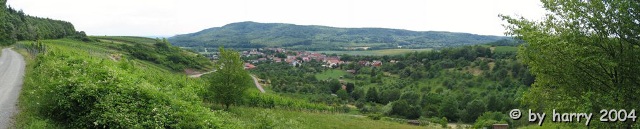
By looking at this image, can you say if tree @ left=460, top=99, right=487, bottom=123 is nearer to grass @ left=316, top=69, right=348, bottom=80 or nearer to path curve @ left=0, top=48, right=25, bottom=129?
grass @ left=316, top=69, right=348, bottom=80

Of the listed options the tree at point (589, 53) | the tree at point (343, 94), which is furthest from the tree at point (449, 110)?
the tree at point (589, 53)

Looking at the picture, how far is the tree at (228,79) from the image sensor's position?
106ft

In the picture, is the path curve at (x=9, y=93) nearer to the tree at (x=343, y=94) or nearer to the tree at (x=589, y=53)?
the tree at (x=589, y=53)

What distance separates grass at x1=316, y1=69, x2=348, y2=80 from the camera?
134 metres

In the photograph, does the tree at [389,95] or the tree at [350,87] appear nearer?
the tree at [389,95]

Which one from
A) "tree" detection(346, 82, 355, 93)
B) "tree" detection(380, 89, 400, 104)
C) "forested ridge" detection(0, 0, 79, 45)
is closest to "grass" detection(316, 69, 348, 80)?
"tree" detection(346, 82, 355, 93)

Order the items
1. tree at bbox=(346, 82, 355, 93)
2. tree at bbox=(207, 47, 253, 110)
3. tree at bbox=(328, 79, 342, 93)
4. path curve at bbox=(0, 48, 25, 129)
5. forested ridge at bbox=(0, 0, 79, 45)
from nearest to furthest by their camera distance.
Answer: path curve at bbox=(0, 48, 25, 129)
tree at bbox=(207, 47, 253, 110)
forested ridge at bbox=(0, 0, 79, 45)
tree at bbox=(328, 79, 342, 93)
tree at bbox=(346, 82, 355, 93)

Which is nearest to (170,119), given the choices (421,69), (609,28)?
(609,28)

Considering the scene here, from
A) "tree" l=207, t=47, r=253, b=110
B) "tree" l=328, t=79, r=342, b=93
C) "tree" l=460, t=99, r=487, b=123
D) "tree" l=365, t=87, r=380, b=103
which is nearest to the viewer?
"tree" l=207, t=47, r=253, b=110

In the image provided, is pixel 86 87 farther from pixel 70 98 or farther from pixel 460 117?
pixel 460 117

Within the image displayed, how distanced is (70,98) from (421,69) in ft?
387

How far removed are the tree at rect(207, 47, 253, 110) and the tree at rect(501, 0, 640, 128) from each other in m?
21.7

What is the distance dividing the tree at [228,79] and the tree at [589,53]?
71.3ft

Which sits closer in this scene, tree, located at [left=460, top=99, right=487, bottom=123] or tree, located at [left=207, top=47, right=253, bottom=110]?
tree, located at [left=207, top=47, right=253, bottom=110]
